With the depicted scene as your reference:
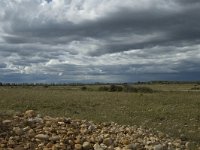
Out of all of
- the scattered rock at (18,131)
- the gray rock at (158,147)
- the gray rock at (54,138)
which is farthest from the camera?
the gray rock at (158,147)

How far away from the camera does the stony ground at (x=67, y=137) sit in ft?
33.9

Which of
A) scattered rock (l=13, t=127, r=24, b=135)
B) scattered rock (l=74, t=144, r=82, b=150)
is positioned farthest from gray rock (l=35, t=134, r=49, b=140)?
scattered rock (l=74, t=144, r=82, b=150)

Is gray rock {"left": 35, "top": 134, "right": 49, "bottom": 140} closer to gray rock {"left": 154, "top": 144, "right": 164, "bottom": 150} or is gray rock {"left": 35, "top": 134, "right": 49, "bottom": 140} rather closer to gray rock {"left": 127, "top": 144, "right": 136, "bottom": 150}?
gray rock {"left": 127, "top": 144, "right": 136, "bottom": 150}

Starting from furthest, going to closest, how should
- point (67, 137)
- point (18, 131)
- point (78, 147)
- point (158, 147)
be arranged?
point (158, 147) < point (67, 137) < point (18, 131) < point (78, 147)

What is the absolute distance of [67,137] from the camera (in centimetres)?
1109

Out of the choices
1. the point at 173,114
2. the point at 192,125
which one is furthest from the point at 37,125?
the point at 173,114

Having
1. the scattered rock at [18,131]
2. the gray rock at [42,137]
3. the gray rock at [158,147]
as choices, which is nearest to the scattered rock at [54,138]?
the gray rock at [42,137]

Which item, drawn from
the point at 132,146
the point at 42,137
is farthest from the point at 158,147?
the point at 42,137

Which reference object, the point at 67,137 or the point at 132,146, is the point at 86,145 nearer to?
the point at 67,137

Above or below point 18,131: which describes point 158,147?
below

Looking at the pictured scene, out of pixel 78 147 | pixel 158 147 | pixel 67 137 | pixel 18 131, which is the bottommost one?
pixel 158 147

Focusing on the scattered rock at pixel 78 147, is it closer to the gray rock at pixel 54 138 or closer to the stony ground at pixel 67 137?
the stony ground at pixel 67 137

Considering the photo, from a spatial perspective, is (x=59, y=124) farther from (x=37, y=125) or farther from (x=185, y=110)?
(x=185, y=110)

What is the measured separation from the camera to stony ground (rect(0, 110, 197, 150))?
407 inches
